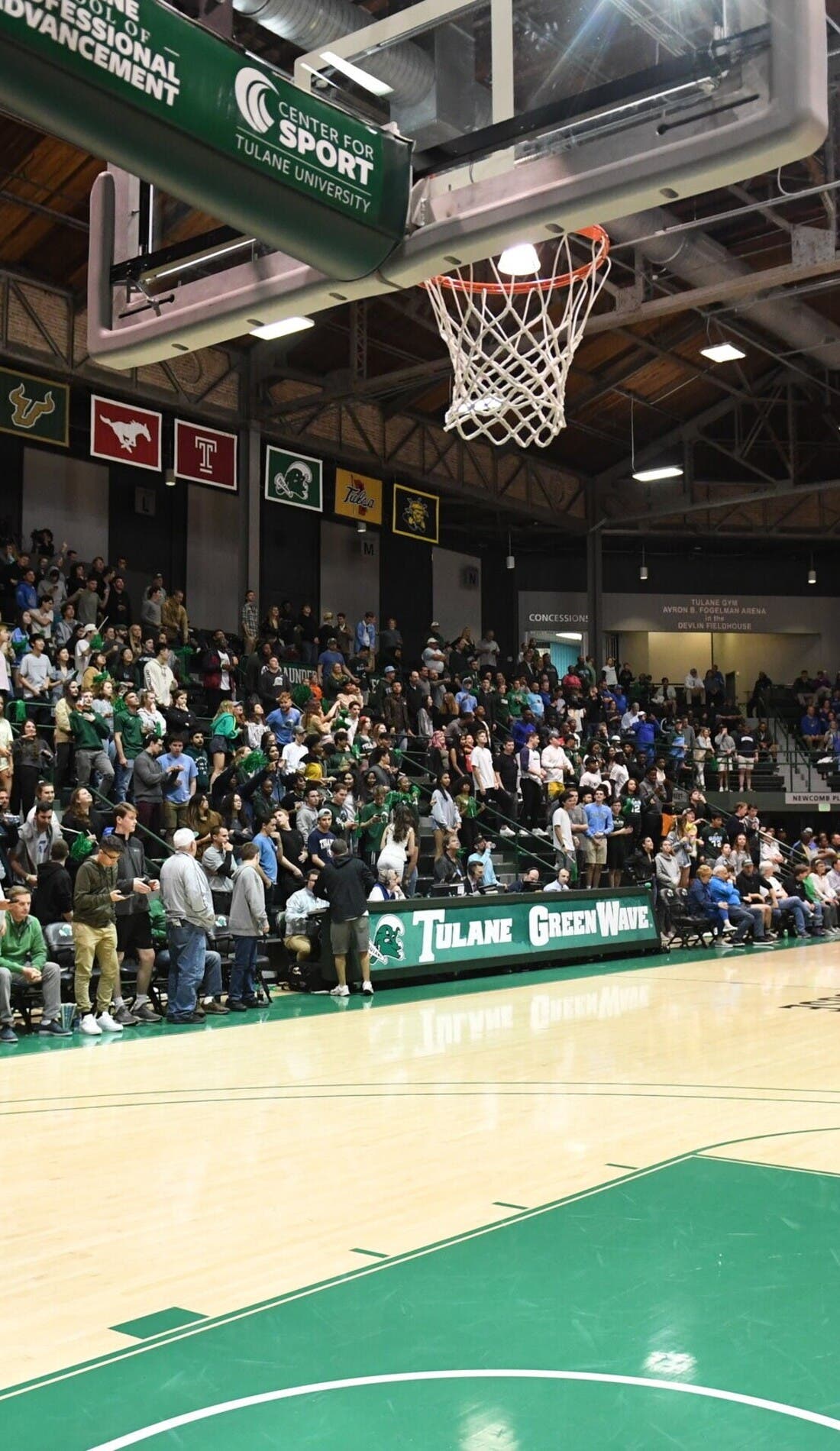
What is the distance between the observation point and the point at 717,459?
32.2m

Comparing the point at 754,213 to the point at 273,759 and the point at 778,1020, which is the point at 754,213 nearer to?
the point at 273,759

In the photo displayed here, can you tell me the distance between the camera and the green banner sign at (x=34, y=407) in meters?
20.5

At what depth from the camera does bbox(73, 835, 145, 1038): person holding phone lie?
35.6ft

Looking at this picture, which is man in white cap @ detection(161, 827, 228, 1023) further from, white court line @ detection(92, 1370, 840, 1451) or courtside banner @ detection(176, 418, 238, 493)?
courtside banner @ detection(176, 418, 238, 493)

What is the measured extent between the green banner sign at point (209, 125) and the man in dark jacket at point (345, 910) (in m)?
8.52

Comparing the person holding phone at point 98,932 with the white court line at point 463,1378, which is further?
the person holding phone at point 98,932

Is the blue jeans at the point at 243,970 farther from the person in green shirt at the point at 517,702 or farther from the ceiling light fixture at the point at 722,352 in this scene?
the ceiling light fixture at the point at 722,352

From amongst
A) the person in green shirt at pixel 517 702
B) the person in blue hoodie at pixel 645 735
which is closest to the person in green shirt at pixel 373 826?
the person in green shirt at pixel 517 702

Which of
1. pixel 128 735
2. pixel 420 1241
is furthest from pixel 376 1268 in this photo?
pixel 128 735

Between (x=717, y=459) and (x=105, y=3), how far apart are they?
29611mm

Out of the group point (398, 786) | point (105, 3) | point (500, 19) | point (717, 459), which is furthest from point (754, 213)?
point (105, 3)

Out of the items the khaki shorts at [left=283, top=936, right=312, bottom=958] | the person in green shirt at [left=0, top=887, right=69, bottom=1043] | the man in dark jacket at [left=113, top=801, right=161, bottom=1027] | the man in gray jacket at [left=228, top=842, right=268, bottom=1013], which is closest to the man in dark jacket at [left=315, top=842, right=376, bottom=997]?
the khaki shorts at [left=283, top=936, right=312, bottom=958]

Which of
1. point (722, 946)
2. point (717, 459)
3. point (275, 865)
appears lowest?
point (722, 946)

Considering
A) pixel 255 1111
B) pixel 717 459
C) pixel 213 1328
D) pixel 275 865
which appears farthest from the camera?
pixel 717 459
